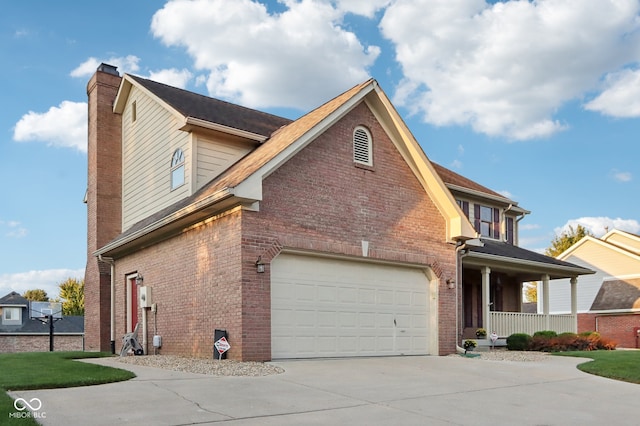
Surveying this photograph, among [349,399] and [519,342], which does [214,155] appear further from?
[519,342]

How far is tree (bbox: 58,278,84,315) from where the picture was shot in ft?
211

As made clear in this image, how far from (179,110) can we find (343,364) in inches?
350

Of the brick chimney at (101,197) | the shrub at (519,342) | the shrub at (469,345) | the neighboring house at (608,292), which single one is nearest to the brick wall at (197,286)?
the brick chimney at (101,197)

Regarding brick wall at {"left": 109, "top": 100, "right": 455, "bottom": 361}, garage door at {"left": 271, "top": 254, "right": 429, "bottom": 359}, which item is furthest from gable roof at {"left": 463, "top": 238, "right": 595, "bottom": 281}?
garage door at {"left": 271, "top": 254, "right": 429, "bottom": 359}

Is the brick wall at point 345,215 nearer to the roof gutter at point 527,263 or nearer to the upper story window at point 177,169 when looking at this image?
the roof gutter at point 527,263

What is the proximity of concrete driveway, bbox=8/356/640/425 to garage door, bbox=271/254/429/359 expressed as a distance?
51.4 inches

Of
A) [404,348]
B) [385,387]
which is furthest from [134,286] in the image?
[385,387]

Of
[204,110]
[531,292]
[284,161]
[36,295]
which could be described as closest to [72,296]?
[36,295]

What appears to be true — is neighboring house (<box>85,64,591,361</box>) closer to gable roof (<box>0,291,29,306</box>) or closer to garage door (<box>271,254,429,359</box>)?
garage door (<box>271,254,429,359</box>)

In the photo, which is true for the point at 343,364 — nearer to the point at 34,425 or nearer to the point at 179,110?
the point at 34,425

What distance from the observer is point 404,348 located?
1614 centimetres

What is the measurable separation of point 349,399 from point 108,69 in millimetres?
18885

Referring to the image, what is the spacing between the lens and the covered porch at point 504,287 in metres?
22.3

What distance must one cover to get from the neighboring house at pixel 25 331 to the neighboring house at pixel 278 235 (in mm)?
26550
